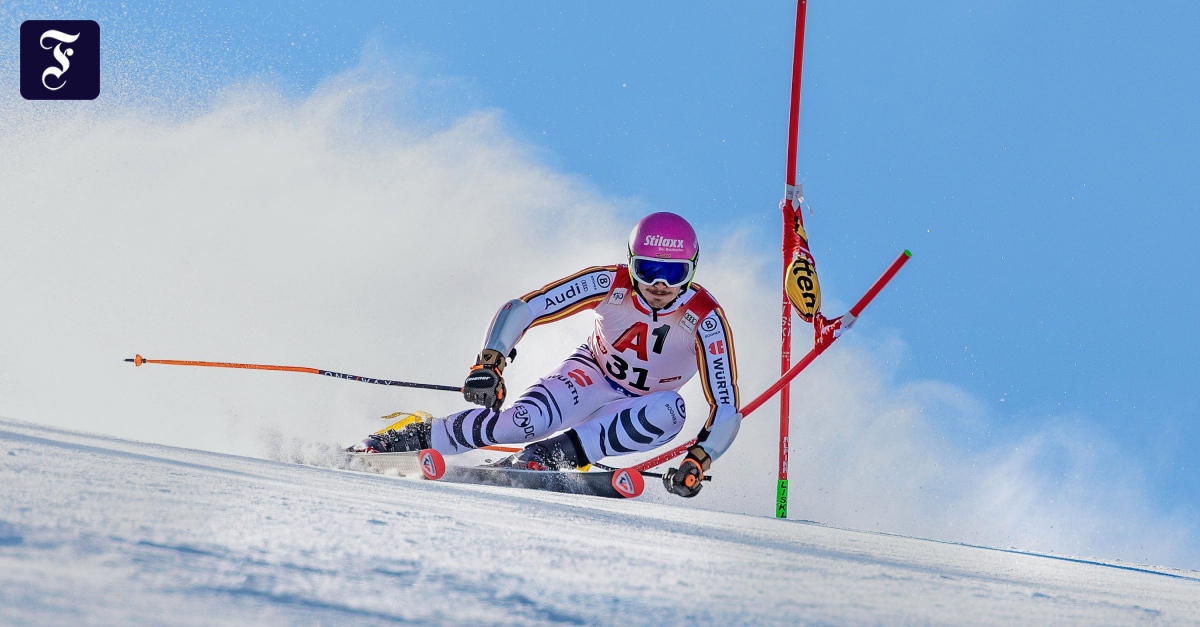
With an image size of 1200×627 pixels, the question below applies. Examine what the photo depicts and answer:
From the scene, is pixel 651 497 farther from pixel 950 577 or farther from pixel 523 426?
pixel 950 577

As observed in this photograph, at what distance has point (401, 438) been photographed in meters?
6.98

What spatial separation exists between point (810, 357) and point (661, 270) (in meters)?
1.72

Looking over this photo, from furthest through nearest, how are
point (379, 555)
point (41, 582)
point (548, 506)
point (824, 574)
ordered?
point (548, 506)
point (824, 574)
point (379, 555)
point (41, 582)

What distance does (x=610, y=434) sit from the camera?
6863mm

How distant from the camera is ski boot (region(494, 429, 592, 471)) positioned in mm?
6723

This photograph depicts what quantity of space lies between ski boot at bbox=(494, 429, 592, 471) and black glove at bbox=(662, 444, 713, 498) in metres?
0.92

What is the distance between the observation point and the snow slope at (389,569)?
1299 mm

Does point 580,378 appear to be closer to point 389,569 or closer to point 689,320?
point 689,320

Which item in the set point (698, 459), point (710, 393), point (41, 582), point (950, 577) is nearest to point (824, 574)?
point (950, 577)

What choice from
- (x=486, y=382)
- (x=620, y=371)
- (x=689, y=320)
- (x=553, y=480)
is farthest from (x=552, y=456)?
(x=689, y=320)

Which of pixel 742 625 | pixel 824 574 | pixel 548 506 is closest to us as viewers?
pixel 742 625

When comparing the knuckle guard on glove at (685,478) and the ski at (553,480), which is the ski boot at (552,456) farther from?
the knuckle guard on glove at (685,478)

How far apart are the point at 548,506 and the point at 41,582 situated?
2969mm

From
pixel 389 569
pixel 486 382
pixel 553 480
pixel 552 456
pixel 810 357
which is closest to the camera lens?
pixel 389 569
